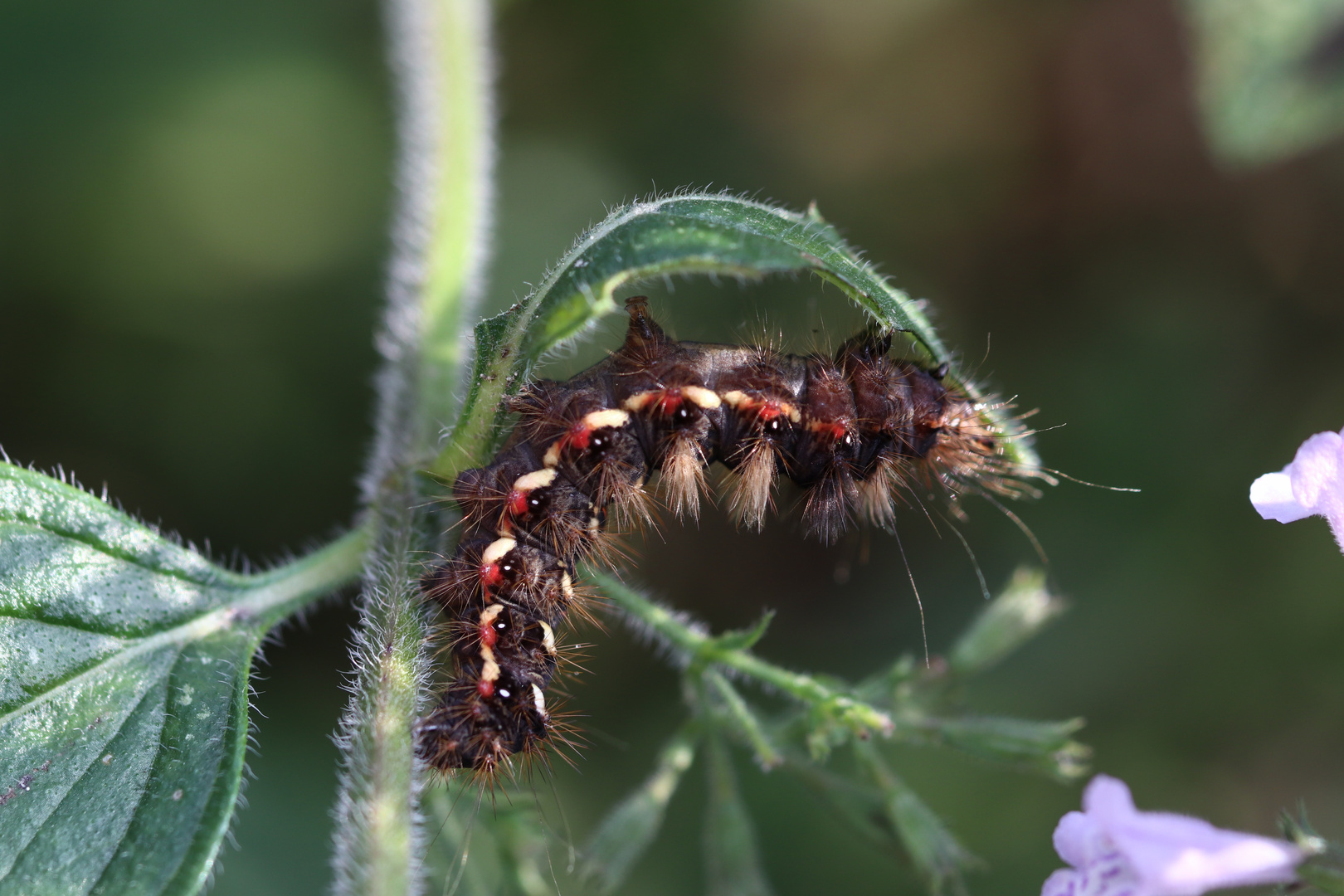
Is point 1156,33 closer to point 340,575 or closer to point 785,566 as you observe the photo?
point 785,566

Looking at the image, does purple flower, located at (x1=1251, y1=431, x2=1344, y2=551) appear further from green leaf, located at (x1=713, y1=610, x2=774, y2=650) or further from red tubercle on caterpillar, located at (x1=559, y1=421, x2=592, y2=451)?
red tubercle on caterpillar, located at (x1=559, y1=421, x2=592, y2=451)

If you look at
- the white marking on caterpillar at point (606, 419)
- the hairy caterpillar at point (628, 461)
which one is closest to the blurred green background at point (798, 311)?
the hairy caterpillar at point (628, 461)

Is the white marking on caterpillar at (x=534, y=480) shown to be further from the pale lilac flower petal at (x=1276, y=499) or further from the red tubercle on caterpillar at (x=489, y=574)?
the pale lilac flower petal at (x=1276, y=499)

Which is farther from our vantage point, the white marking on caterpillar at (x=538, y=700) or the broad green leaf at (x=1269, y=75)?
the broad green leaf at (x=1269, y=75)

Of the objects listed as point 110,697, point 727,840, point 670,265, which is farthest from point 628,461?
point 110,697

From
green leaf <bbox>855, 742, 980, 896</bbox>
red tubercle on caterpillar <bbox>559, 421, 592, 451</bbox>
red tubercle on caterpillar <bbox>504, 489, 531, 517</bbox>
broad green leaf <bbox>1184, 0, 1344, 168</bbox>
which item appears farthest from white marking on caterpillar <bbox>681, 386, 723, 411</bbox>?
broad green leaf <bbox>1184, 0, 1344, 168</bbox>

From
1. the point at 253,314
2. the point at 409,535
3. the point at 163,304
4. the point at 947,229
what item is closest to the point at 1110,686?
the point at 947,229

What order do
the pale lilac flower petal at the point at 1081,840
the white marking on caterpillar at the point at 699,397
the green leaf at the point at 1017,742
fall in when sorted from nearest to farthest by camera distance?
1. the pale lilac flower petal at the point at 1081,840
2. the green leaf at the point at 1017,742
3. the white marking on caterpillar at the point at 699,397
